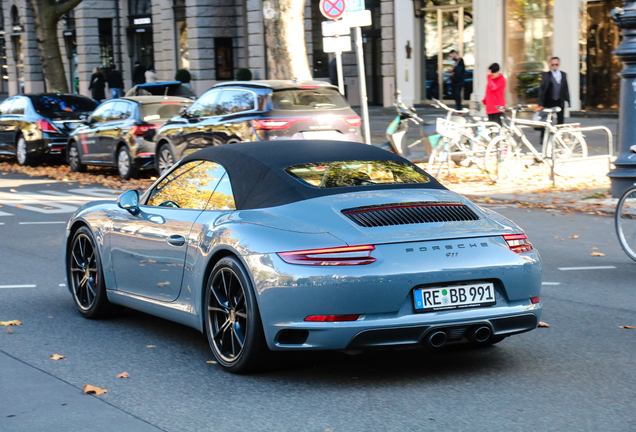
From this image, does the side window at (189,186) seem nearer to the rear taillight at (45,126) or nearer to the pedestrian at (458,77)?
the rear taillight at (45,126)

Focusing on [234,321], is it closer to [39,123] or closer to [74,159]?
[74,159]

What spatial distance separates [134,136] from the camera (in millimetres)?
17766

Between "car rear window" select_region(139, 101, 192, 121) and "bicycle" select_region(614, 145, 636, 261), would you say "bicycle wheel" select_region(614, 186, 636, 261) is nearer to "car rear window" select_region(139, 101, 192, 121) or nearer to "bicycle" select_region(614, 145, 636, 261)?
"bicycle" select_region(614, 145, 636, 261)

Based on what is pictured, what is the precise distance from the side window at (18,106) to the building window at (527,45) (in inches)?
538

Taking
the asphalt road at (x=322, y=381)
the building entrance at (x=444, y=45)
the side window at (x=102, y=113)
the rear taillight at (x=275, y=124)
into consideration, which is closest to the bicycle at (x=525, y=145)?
the rear taillight at (x=275, y=124)

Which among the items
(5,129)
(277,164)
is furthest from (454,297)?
(5,129)

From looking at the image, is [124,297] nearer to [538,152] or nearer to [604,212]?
[604,212]

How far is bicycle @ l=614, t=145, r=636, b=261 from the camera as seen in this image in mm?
8919

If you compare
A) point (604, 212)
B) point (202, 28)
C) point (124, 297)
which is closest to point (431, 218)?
point (124, 297)

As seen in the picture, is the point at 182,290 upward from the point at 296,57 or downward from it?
downward

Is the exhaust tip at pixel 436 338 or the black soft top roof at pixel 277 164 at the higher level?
the black soft top roof at pixel 277 164

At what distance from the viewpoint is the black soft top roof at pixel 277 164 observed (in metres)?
5.40

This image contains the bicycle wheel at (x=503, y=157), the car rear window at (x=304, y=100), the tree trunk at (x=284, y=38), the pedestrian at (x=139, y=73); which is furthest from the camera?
the pedestrian at (x=139, y=73)

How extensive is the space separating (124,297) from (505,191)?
9.19 meters
